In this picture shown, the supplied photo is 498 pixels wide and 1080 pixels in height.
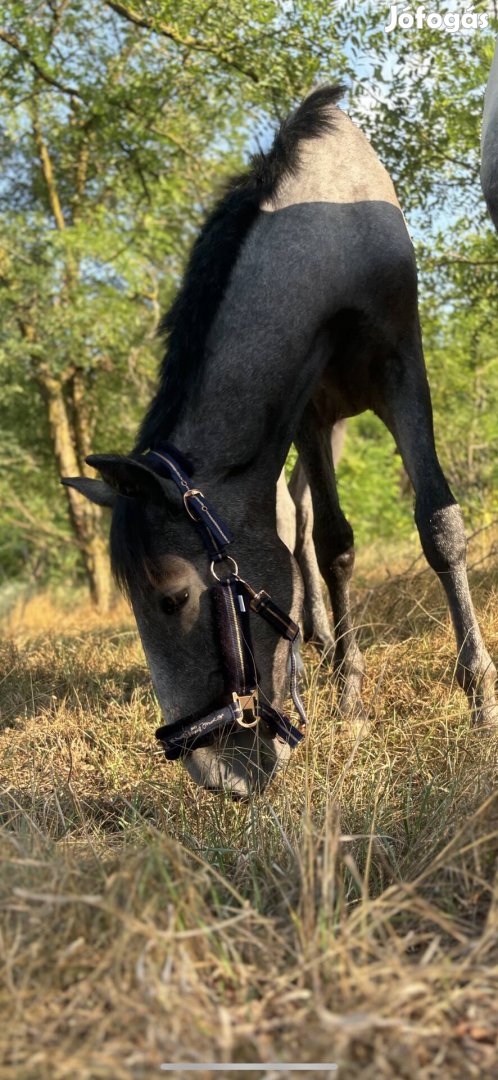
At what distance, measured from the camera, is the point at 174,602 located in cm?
346

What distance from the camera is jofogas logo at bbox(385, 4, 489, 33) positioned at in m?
6.71

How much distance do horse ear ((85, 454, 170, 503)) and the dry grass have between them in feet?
3.68

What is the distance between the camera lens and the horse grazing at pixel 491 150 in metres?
3.67

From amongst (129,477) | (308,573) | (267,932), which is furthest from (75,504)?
(267,932)

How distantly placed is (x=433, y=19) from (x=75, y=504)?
417 inches

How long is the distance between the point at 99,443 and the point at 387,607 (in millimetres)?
11632

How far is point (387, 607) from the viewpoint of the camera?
19.7 ft

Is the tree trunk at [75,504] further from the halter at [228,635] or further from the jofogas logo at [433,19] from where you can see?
the halter at [228,635]

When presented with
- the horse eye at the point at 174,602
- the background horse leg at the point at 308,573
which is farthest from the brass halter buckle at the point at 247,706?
the background horse leg at the point at 308,573

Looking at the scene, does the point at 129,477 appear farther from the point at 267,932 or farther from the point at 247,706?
the point at 267,932

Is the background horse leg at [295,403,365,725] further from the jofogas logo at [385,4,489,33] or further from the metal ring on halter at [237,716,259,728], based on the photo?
the jofogas logo at [385,4,489,33]

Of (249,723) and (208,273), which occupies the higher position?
(208,273)

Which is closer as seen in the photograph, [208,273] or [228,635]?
[228,635]

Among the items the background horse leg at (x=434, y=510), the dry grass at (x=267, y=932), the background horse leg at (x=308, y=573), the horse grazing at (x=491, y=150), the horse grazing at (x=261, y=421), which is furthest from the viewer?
the background horse leg at (x=308, y=573)
